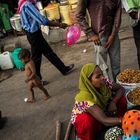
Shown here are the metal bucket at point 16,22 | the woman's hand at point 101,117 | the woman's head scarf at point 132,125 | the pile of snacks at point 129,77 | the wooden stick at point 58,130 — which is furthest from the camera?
the metal bucket at point 16,22

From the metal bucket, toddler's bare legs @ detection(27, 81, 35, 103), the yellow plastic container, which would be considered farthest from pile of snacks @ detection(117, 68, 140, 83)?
the metal bucket

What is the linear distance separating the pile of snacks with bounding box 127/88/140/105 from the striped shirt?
2.41 meters

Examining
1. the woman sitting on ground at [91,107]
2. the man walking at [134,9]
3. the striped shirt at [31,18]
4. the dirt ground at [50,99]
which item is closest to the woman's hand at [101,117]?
the woman sitting on ground at [91,107]

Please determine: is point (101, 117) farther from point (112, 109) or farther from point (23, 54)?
point (23, 54)

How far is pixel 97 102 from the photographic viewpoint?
436cm

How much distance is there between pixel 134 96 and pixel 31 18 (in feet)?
8.96

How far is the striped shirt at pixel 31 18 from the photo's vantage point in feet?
21.7

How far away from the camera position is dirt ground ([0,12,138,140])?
5.70 metres

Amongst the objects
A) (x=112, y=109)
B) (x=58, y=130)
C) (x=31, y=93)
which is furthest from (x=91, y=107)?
(x=31, y=93)

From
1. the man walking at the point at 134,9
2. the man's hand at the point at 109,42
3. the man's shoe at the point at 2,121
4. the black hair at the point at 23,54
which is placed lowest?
the man's shoe at the point at 2,121

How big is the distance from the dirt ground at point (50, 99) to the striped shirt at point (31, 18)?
1187 mm

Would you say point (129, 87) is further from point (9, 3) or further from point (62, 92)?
point (9, 3)

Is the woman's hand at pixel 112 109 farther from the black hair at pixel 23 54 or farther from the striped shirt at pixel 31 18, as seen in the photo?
the striped shirt at pixel 31 18

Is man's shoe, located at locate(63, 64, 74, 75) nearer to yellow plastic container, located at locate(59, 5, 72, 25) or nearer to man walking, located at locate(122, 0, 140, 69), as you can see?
yellow plastic container, located at locate(59, 5, 72, 25)
